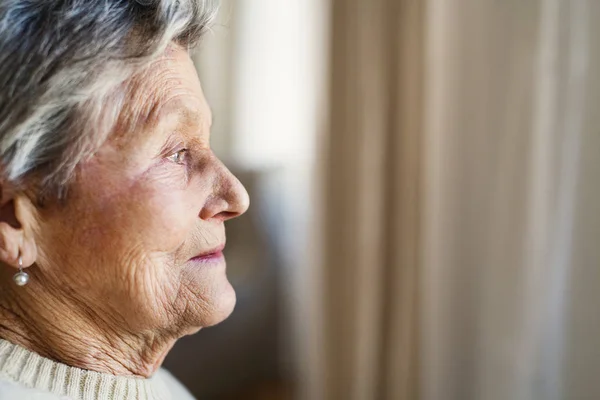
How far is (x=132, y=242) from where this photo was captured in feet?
2.44

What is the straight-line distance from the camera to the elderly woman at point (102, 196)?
2.26 ft

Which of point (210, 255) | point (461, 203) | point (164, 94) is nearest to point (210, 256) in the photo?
point (210, 255)

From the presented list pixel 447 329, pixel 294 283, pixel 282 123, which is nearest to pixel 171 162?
pixel 447 329

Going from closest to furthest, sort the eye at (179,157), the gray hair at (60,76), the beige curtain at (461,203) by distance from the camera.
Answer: the gray hair at (60,76) < the eye at (179,157) < the beige curtain at (461,203)

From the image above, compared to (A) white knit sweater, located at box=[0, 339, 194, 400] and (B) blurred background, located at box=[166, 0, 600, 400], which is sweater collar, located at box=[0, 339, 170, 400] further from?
(B) blurred background, located at box=[166, 0, 600, 400]

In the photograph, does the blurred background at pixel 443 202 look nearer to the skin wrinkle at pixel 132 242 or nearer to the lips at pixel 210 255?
the skin wrinkle at pixel 132 242

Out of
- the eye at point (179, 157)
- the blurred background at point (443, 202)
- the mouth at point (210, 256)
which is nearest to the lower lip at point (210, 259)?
the mouth at point (210, 256)

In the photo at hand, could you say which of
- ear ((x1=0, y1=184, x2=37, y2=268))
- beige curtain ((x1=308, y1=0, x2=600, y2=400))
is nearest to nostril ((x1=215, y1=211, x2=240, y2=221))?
ear ((x1=0, y1=184, x2=37, y2=268))

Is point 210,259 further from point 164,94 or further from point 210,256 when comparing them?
point 164,94

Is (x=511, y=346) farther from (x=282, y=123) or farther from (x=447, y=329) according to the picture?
(x=282, y=123)

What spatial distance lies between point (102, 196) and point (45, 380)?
Result: 236mm

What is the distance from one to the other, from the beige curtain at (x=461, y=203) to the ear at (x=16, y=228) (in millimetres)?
908

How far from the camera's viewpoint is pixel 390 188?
5.38ft

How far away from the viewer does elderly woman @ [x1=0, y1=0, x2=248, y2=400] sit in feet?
2.26
